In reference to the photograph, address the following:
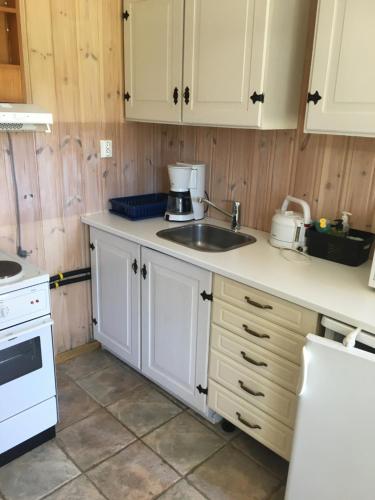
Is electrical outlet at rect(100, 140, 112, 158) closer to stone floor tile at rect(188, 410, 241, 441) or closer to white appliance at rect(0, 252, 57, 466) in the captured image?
white appliance at rect(0, 252, 57, 466)

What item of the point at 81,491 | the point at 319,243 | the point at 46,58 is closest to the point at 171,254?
the point at 319,243

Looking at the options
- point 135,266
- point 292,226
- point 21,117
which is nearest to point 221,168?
point 292,226

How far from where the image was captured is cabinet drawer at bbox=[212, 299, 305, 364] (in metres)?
1.64

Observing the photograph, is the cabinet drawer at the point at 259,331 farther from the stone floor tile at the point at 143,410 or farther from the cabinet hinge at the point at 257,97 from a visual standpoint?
the cabinet hinge at the point at 257,97

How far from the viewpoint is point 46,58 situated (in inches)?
86.0

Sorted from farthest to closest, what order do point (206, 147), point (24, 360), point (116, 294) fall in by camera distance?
point (206, 147)
point (116, 294)
point (24, 360)

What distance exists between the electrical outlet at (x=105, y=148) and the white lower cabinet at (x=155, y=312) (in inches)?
18.6

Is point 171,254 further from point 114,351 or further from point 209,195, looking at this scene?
point 114,351

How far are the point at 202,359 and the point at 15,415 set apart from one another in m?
0.87

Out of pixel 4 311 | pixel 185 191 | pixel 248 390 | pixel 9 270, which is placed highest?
pixel 185 191

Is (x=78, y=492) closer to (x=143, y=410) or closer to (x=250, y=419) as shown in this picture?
(x=143, y=410)

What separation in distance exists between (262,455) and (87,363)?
48.0 inches

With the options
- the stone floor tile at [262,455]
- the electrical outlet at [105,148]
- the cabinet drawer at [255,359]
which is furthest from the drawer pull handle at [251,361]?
the electrical outlet at [105,148]

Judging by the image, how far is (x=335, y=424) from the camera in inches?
53.9
